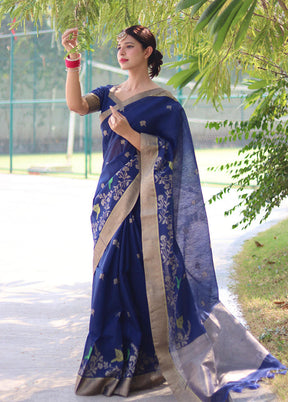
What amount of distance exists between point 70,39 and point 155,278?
1.15m

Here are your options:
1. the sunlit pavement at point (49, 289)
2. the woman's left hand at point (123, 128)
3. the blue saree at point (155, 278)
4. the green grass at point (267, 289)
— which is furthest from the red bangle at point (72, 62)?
the green grass at point (267, 289)

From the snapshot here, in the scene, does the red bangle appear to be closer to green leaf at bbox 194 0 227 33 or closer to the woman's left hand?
the woman's left hand

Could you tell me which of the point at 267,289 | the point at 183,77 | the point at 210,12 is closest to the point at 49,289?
the point at 267,289

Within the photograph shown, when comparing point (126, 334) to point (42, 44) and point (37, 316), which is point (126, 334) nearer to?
point (37, 316)

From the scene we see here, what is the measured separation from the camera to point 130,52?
309cm

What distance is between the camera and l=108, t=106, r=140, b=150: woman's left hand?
2939mm

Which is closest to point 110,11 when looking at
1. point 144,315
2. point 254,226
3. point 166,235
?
point 166,235

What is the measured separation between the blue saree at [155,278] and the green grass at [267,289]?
0.32m

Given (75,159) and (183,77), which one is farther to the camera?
(75,159)

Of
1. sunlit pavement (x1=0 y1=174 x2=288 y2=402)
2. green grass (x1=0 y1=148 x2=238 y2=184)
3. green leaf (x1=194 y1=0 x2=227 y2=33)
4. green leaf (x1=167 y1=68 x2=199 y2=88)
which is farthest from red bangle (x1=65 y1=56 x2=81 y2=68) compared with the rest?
green grass (x1=0 y1=148 x2=238 y2=184)

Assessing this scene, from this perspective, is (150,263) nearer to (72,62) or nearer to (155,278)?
(155,278)

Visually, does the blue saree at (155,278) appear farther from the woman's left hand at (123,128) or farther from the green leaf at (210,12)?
the green leaf at (210,12)

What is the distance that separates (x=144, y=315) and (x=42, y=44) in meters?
25.3

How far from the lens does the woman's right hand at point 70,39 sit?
3.01 metres
